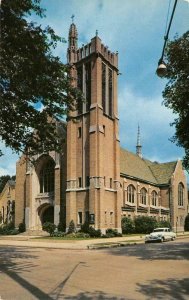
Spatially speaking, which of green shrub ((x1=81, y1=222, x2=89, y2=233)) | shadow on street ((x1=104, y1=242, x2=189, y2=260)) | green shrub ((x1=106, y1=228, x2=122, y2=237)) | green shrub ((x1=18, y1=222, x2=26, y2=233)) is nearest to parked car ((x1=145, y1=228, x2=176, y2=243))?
green shrub ((x1=106, y1=228, x2=122, y2=237))

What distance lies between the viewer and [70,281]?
1255 cm

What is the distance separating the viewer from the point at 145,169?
2913 inches

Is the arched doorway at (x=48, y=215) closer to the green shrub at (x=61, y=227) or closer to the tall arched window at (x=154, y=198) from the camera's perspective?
the green shrub at (x=61, y=227)

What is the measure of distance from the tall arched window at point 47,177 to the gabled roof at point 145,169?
39.8ft

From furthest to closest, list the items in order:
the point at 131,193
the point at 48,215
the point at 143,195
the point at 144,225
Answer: the point at 143,195 < the point at 131,193 < the point at 48,215 < the point at 144,225

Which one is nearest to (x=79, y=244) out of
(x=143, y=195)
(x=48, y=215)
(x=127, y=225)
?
(x=127, y=225)

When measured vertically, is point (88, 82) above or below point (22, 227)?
above

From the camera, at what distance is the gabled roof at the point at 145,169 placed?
65.8 m

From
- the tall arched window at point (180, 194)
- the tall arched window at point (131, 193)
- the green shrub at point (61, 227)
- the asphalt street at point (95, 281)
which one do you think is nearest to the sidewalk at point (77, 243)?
the green shrub at point (61, 227)

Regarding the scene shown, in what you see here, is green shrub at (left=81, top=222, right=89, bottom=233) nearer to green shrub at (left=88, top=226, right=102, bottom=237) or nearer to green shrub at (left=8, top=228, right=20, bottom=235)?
green shrub at (left=88, top=226, right=102, bottom=237)

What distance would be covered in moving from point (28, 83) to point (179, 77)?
12.0 meters

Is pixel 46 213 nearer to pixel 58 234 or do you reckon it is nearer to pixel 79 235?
pixel 58 234

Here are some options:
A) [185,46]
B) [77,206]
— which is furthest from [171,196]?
[185,46]

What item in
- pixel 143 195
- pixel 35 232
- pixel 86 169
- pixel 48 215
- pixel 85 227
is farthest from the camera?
pixel 143 195
